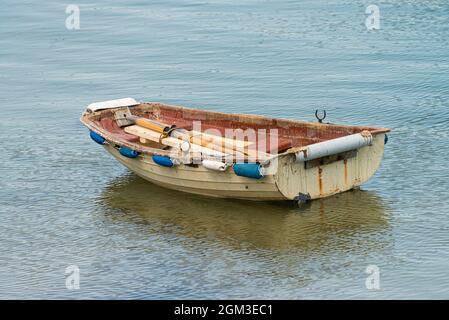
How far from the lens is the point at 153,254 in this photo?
19.6m

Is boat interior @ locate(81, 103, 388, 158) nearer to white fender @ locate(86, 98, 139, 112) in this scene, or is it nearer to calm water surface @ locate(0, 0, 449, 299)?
white fender @ locate(86, 98, 139, 112)

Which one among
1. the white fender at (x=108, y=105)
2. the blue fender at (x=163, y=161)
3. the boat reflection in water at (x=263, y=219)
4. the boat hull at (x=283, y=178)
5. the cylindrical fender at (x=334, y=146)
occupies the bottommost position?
the boat reflection in water at (x=263, y=219)

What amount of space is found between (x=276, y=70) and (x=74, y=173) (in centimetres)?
970

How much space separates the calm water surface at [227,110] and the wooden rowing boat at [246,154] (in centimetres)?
41

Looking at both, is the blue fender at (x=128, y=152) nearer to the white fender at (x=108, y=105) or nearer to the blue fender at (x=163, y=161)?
the blue fender at (x=163, y=161)

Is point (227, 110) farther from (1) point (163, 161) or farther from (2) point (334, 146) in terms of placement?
(2) point (334, 146)

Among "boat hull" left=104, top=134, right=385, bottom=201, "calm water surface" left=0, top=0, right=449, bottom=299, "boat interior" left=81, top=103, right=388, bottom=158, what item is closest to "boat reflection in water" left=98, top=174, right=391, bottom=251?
"calm water surface" left=0, top=0, right=449, bottom=299

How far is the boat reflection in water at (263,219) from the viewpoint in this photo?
20047mm

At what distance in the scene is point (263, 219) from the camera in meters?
21.2

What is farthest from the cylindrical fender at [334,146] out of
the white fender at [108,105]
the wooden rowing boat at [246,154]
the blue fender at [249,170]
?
the white fender at [108,105]

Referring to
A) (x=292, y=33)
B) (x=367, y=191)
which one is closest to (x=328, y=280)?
(x=367, y=191)

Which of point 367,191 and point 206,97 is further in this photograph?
point 206,97

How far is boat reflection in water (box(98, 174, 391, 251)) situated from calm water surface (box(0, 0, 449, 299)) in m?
0.05

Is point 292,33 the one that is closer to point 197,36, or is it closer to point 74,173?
point 197,36
